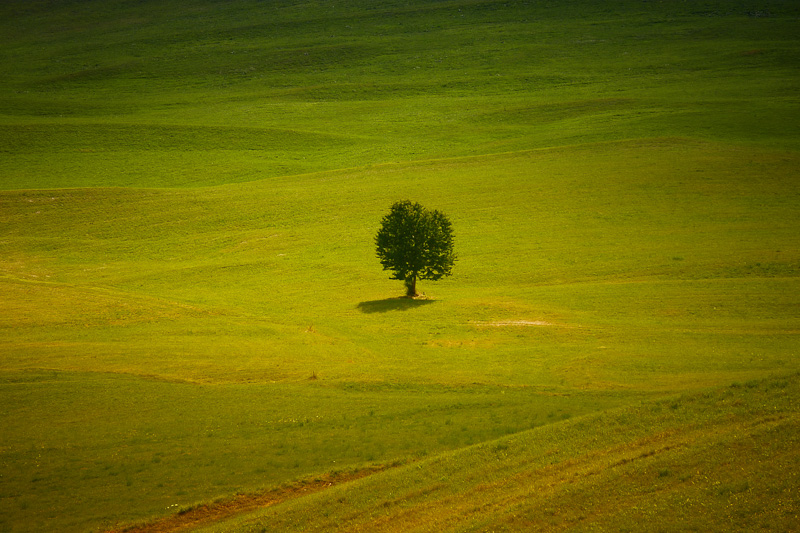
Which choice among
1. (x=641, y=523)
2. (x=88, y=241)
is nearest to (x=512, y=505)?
(x=641, y=523)

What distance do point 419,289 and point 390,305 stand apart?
21.1 feet

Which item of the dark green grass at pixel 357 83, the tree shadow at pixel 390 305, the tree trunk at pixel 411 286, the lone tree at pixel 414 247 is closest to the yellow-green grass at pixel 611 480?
the tree shadow at pixel 390 305

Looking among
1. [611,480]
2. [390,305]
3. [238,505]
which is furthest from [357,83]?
[611,480]

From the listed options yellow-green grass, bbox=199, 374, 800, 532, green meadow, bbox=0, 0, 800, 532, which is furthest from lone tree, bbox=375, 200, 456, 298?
yellow-green grass, bbox=199, 374, 800, 532

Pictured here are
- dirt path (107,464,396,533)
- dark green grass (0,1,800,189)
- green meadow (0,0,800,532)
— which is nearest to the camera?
green meadow (0,0,800,532)

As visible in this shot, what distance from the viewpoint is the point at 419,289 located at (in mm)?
51281

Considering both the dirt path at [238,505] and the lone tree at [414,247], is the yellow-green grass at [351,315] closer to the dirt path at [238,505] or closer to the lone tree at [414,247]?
the dirt path at [238,505]

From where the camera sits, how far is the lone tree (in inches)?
1869

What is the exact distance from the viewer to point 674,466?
17.3m

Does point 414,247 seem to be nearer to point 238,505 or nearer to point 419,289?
point 419,289

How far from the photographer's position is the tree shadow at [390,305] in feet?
145

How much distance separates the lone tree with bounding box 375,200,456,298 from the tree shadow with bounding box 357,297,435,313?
1734mm

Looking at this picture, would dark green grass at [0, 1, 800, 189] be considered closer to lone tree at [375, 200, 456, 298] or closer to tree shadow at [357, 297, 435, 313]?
lone tree at [375, 200, 456, 298]

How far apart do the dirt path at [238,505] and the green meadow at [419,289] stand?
0.69 feet
